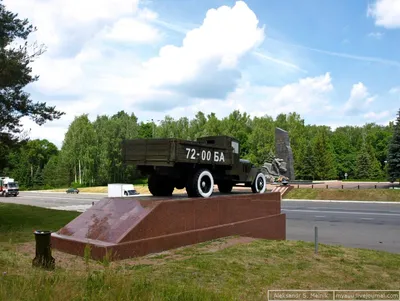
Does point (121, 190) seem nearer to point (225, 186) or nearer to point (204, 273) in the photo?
point (225, 186)

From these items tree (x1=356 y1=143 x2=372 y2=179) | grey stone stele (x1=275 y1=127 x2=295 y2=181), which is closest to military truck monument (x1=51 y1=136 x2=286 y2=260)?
grey stone stele (x1=275 y1=127 x2=295 y2=181)

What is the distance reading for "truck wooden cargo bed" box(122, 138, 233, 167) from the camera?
360 inches

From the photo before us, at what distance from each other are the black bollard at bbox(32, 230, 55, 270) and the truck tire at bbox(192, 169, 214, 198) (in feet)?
12.9

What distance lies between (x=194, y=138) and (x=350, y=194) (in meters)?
47.4

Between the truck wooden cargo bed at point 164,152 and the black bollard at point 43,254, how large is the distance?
10.1 ft

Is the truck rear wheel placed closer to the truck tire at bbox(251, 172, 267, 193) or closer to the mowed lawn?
the mowed lawn

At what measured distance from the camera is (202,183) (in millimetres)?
10156

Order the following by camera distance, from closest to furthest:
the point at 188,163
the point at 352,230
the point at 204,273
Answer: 1. the point at 204,273
2. the point at 188,163
3. the point at 352,230

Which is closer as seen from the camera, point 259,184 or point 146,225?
point 146,225

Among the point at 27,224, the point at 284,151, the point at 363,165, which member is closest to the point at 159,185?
the point at 27,224

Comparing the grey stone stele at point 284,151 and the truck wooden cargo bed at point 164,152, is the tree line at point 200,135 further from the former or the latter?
the truck wooden cargo bed at point 164,152

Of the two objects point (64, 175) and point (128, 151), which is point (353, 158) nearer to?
point (64, 175)

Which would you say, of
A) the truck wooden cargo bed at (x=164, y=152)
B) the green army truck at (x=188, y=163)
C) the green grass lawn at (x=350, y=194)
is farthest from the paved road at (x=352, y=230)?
the green grass lawn at (x=350, y=194)

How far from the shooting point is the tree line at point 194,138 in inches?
2655
